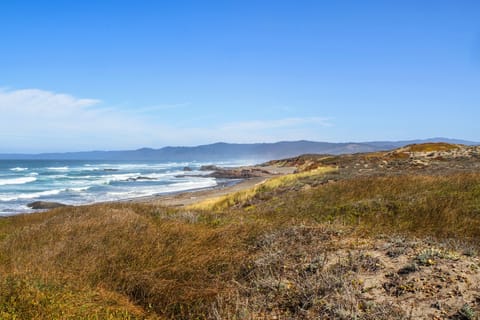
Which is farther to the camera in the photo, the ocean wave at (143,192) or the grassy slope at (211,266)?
the ocean wave at (143,192)

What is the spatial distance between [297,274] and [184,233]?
2.72m

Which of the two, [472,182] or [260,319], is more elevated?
[472,182]

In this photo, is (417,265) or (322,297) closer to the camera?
(322,297)

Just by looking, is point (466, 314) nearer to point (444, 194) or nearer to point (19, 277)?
point (19, 277)

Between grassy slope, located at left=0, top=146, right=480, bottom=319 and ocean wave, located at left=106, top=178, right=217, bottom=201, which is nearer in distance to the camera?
grassy slope, located at left=0, top=146, right=480, bottom=319

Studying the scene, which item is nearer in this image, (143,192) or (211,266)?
(211,266)

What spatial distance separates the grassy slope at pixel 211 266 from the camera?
425 centimetres

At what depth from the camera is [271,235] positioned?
22.6ft

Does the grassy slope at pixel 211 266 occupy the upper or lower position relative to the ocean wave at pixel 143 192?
upper

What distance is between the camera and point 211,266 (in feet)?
18.7

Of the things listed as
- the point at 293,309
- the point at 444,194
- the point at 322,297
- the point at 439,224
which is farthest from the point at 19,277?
the point at 444,194

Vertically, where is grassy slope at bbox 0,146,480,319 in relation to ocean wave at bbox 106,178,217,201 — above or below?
above

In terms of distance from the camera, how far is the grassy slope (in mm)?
4250

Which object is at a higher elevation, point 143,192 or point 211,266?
point 211,266
